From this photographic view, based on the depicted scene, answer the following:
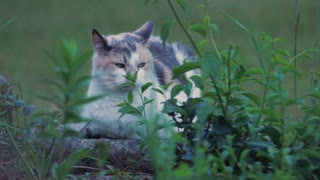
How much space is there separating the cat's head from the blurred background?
119 inches

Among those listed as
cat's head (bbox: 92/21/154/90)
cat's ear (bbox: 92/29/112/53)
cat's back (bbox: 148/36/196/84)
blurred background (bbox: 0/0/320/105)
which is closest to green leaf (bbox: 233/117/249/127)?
cat's head (bbox: 92/21/154/90)

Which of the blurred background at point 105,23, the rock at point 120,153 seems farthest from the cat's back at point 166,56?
the blurred background at point 105,23

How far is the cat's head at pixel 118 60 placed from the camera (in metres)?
3.87

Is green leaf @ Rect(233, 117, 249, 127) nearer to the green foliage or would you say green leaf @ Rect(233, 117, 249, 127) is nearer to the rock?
the green foliage

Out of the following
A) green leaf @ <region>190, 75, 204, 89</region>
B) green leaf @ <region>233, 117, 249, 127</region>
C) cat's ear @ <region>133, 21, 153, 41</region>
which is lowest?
green leaf @ <region>233, 117, 249, 127</region>

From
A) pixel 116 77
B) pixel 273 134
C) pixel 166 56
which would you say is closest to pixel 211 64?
pixel 273 134

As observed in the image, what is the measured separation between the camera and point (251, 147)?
104 inches

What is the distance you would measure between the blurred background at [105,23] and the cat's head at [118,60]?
9.94ft

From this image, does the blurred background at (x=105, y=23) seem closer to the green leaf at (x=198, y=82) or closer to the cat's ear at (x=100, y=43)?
the cat's ear at (x=100, y=43)

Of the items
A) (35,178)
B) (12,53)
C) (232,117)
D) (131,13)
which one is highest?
(131,13)

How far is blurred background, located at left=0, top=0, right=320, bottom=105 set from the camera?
8109 millimetres

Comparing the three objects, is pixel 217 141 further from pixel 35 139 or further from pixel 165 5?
pixel 165 5

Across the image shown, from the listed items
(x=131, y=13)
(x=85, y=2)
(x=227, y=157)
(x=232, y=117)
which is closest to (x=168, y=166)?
(x=227, y=157)

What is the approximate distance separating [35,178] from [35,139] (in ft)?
0.54
